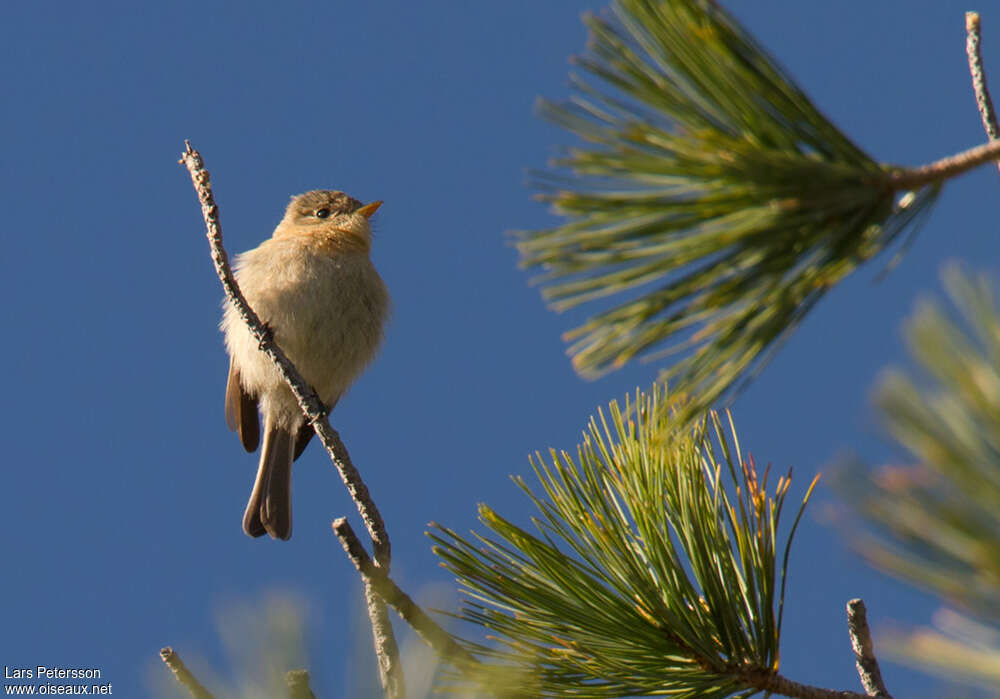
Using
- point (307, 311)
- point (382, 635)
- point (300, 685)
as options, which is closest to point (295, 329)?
point (307, 311)

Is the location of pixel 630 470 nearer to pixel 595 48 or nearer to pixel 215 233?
pixel 595 48

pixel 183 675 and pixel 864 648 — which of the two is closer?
pixel 183 675

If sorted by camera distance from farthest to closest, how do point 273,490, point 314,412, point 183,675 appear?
1. point 273,490
2. point 314,412
3. point 183,675

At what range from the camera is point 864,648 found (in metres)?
2.07

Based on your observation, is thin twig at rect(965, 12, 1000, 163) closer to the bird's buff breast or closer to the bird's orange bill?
the bird's buff breast

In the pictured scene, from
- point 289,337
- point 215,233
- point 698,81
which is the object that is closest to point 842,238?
point 698,81

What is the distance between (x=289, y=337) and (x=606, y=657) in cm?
377

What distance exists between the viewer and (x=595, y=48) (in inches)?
59.0

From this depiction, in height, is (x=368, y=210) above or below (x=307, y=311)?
above

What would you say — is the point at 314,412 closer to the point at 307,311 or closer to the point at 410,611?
the point at 410,611

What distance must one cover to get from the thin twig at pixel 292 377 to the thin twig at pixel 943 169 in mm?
1492

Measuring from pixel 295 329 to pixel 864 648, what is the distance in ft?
12.9

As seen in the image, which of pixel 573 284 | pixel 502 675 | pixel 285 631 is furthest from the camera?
pixel 502 675

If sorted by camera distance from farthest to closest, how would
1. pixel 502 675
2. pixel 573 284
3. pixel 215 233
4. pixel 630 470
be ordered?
pixel 215 233 → pixel 630 470 → pixel 502 675 → pixel 573 284
